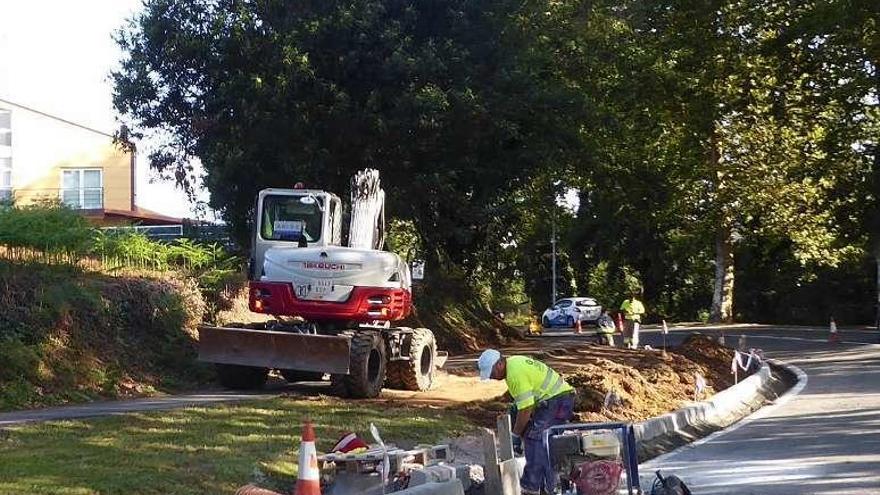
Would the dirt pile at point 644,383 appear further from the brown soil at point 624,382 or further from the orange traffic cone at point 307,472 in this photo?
the orange traffic cone at point 307,472

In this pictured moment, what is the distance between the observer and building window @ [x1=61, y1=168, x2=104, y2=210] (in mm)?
51206

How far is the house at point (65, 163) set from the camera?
50500 millimetres

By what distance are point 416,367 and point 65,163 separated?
128 ft

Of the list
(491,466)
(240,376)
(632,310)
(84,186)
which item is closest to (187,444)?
(491,466)

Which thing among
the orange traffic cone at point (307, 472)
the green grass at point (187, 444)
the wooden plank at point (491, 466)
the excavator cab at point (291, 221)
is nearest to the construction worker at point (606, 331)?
the excavator cab at point (291, 221)

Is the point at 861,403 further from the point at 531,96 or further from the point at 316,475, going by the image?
the point at 316,475

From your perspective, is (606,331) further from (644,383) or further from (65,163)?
(65,163)

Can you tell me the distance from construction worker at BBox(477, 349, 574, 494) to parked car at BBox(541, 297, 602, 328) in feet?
149

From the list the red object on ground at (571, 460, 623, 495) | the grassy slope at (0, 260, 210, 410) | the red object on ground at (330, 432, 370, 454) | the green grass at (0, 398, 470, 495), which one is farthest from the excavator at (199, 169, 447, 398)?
the red object on ground at (571, 460, 623, 495)

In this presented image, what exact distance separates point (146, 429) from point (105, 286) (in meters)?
7.28

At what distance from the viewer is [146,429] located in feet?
40.0

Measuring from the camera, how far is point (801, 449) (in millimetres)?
13148

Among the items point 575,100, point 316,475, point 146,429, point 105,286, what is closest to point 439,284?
point 575,100

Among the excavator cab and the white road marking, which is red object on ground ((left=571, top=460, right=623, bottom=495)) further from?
the excavator cab
